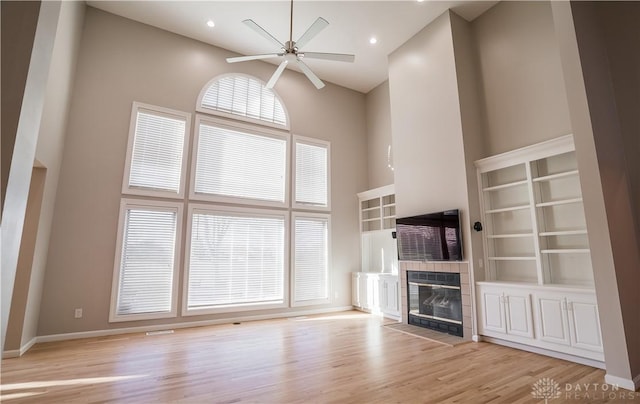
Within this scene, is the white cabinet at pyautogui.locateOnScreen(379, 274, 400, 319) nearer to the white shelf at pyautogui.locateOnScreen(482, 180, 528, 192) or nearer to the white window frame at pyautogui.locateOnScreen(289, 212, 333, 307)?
the white window frame at pyautogui.locateOnScreen(289, 212, 333, 307)

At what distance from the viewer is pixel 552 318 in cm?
382

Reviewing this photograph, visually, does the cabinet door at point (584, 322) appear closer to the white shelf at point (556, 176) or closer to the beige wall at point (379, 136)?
the white shelf at point (556, 176)

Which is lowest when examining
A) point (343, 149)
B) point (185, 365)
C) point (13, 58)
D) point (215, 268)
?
point (185, 365)

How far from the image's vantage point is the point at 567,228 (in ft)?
13.8

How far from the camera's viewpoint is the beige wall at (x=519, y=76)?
4.53m

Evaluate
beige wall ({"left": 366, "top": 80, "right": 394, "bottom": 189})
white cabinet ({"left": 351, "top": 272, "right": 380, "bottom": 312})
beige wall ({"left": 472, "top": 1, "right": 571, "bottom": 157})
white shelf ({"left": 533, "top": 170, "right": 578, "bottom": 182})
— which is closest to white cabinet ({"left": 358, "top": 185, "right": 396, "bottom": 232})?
beige wall ({"left": 366, "top": 80, "right": 394, "bottom": 189})

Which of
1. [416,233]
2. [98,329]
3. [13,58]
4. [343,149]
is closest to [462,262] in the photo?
[416,233]

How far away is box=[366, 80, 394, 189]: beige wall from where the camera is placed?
24.6ft

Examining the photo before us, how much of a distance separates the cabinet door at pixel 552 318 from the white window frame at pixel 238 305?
4287 mm

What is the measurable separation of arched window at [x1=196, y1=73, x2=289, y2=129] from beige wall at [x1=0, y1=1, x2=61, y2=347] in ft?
15.5

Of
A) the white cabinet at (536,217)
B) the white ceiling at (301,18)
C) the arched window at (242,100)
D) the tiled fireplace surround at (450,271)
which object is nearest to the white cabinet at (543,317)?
the tiled fireplace surround at (450,271)

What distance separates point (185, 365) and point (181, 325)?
2.04 metres

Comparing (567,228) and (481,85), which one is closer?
(567,228)

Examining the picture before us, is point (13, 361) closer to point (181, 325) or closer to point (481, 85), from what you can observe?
point (181, 325)
